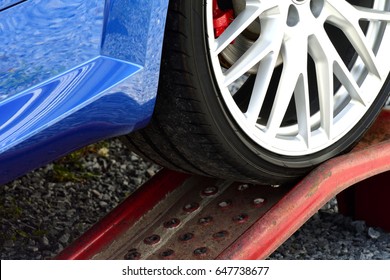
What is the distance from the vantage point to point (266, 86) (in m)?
2.47

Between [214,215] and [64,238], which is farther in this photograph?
[64,238]

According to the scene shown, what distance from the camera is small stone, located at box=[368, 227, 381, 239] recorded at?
10.3 feet

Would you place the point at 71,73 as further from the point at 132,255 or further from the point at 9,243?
the point at 9,243

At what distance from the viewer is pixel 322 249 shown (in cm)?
304

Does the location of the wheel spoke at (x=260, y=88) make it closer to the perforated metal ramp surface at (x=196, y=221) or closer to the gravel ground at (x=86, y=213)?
the perforated metal ramp surface at (x=196, y=221)

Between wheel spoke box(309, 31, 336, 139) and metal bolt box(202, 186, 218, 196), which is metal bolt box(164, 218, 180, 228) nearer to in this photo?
metal bolt box(202, 186, 218, 196)

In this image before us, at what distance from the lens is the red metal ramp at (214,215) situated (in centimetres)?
249

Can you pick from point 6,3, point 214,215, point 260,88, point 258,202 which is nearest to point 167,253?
point 214,215

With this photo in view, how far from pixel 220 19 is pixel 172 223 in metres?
0.60

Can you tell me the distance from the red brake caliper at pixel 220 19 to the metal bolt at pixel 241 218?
0.50 meters

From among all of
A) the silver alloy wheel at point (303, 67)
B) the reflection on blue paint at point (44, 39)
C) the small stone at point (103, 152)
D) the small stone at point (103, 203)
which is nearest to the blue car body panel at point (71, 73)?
the reflection on blue paint at point (44, 39)

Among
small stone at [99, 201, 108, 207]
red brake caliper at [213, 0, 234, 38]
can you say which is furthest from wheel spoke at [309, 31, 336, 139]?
small stone at [99, 201, 108, 207]
